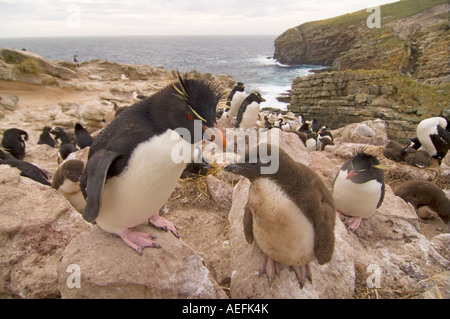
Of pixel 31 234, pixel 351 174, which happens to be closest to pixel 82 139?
pixel 31 234

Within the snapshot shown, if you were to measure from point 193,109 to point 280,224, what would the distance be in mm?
1350

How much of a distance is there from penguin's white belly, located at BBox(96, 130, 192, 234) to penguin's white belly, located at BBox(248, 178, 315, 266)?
822mm

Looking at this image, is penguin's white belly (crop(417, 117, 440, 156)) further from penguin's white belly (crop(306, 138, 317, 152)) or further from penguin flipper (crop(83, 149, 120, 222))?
penguin flipper (crop(83, 149, 120, 222))

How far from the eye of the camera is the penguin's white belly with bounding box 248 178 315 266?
2.79 metres

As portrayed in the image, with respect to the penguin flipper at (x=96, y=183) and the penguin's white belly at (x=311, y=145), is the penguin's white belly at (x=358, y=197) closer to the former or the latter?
the penguin flipper at (x=96, y=183)

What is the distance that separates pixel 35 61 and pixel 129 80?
8654mm

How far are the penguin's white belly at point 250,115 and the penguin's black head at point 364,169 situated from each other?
7.57 m

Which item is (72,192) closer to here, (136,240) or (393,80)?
(136,240)

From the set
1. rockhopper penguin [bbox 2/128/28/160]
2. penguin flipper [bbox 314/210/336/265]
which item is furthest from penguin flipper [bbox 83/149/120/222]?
rockhopper penguin [bbox 2/128/28/160]

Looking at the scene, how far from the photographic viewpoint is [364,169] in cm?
466

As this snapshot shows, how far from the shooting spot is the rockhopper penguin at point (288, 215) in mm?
2805

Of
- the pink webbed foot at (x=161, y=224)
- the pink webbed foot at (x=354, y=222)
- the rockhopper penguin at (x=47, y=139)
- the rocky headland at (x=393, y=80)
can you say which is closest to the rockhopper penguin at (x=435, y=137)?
the pink webbed foot at (x=354, y=222)

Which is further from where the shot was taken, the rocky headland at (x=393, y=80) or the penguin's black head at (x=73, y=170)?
the rocky headland at (x=393, y=80)
